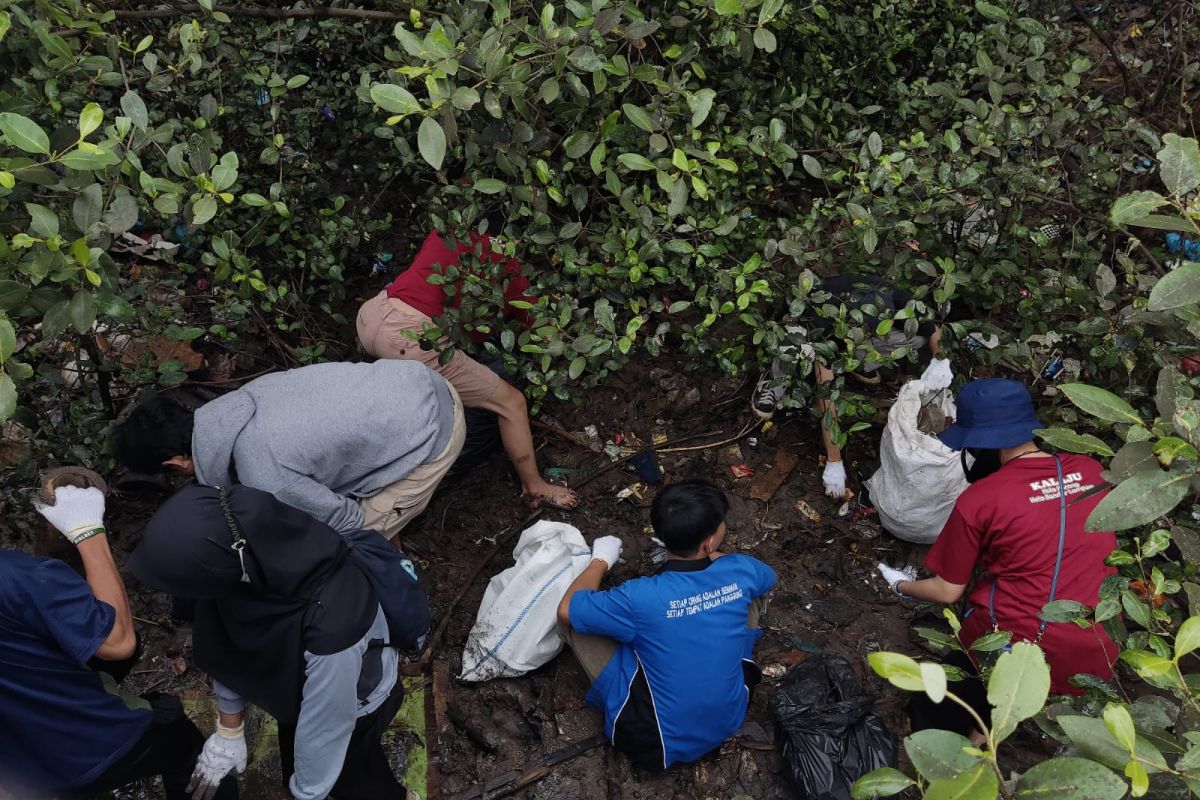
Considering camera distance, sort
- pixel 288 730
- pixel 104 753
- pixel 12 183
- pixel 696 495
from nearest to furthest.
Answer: pixel 12 183
pixel 104 753
pixel 288 730
pixel 696 495

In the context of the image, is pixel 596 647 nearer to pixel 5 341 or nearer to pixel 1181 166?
pixel 5 341

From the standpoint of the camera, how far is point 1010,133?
3.33 meters

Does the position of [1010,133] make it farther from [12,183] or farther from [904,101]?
[12,183]

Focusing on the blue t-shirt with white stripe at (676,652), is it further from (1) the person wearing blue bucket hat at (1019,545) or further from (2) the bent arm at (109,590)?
(2) the bent arm at (109,590)

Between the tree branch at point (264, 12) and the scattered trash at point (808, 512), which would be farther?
the scattered trash at point (808, 512)

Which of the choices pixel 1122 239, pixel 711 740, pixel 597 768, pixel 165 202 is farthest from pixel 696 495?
pixel 1122 239

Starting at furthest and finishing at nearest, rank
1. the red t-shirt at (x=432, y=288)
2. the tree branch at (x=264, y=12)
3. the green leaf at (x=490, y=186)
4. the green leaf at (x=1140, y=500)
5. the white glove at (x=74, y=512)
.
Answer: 1. the red t-shirt at (x=432, y=288)
2. the tree branch at (x=264, y=12)
3. the green leaf at (x=490, y=186)
4. the white glove at (x=74, y=512)
5. the green leaf at (x=1140, y=500)

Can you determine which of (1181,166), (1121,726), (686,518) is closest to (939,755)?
(1121,726)

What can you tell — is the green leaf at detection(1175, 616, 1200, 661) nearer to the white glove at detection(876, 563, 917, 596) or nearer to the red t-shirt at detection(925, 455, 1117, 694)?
the red t-shirt at detection(925, 455, 1117, 694)

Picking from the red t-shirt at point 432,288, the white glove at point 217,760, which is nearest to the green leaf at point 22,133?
the red t-shirt at point 432,288

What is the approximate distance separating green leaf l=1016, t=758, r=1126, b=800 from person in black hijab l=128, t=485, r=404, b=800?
1.79m

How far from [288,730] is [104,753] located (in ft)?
1.78

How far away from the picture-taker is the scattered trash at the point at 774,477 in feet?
13.4

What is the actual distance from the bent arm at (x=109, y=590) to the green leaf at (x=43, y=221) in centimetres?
107
